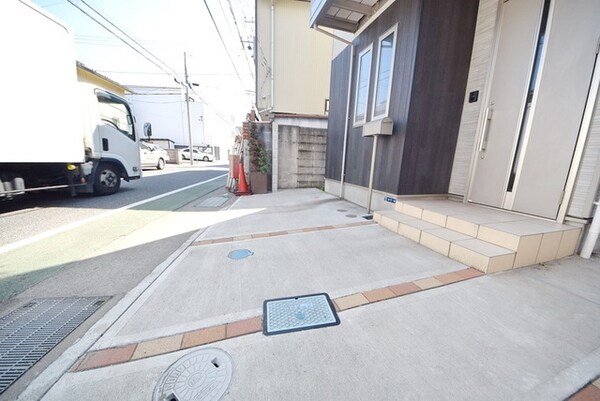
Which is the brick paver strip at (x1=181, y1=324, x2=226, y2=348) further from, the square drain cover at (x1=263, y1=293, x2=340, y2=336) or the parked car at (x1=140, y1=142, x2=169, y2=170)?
the parked car at (x1=140, y1=142, x2=169, y2=170)

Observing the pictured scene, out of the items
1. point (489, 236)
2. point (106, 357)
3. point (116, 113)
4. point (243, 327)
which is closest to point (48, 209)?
point (116, 113)

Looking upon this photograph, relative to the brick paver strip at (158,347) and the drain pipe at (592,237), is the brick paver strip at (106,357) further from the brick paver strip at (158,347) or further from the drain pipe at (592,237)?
the drain pipe at (592,237)

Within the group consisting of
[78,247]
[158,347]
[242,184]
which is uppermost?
[242,184]

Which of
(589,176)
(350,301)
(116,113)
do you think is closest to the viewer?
(350,301)

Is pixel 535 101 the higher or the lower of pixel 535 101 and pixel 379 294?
the higher

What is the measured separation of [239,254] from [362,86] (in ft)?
14.4

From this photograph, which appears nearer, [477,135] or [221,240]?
[221,240]

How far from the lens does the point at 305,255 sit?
2.48 meters

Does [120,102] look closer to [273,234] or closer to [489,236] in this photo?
[273,234]

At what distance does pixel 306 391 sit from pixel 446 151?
4.00 m

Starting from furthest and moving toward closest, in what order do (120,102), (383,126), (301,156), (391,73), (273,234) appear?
(301,156), (120,102), (391,73), (383,126), (273,234)

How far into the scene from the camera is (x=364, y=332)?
138cm

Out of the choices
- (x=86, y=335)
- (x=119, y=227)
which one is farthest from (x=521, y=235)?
(x=119, y=227)

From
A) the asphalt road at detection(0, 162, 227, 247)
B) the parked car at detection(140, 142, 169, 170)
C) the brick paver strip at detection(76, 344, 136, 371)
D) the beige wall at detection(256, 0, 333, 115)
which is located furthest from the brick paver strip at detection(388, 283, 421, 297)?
the parked car at detection(140, 142, 169, 170)
